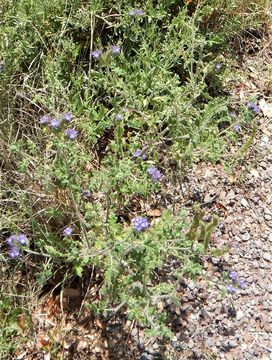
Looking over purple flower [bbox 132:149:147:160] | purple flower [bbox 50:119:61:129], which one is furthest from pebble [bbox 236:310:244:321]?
purple flower [bbox 50:119:61:129]

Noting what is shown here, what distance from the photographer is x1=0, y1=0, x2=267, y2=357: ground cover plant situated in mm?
2277

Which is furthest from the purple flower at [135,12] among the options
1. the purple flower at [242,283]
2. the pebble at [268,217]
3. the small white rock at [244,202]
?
the purple flower at [242,283]

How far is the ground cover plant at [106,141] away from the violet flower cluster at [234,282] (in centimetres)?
16

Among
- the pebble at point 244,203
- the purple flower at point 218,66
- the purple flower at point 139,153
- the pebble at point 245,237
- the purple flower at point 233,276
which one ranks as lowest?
the pebble at point 245,237

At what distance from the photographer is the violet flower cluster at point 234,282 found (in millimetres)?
2398

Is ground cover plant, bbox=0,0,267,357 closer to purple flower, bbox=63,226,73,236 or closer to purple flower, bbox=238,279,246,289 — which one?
purple flower, bbox=63,226,73,236

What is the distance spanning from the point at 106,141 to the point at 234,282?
101 cm

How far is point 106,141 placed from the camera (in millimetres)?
2938

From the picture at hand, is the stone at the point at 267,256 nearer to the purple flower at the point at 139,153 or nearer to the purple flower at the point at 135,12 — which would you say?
the purple flower at the point at 139,153

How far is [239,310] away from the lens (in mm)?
2537

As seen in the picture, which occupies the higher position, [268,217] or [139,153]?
[139,153]

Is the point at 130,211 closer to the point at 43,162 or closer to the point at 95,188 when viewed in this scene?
the point at 95,188

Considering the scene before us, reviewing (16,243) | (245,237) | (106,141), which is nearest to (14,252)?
(16,243)

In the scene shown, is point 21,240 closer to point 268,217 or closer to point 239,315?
point 239,315
